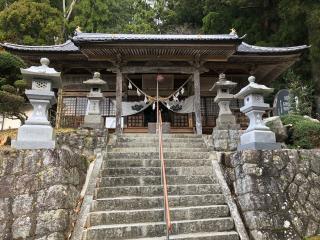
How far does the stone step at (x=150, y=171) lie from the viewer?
7.26m

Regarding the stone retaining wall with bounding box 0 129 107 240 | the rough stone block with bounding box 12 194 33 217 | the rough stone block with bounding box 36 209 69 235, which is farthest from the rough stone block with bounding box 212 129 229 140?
the rough stone block with bounding box 12 194 33 217

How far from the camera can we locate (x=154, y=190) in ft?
21.7

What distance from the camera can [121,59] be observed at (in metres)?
11.8

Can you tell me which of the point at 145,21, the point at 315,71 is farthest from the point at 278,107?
the point at 145,21

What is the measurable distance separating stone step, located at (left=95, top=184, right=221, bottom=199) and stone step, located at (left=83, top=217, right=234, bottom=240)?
3.17 feet

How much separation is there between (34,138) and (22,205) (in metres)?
1.42

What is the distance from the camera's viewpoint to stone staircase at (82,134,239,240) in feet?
17.9

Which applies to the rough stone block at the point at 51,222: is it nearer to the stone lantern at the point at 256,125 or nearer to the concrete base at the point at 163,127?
the stone lantern at the point at 256,125

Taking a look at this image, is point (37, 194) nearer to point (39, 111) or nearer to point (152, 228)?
point (39, 111)

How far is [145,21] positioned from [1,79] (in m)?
16.3

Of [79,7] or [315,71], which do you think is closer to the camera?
[315,71]

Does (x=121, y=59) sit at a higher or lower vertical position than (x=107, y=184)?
higher

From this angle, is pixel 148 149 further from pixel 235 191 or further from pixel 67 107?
pixel 67 107

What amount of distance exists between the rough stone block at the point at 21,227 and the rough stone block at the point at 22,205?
0.33ft
